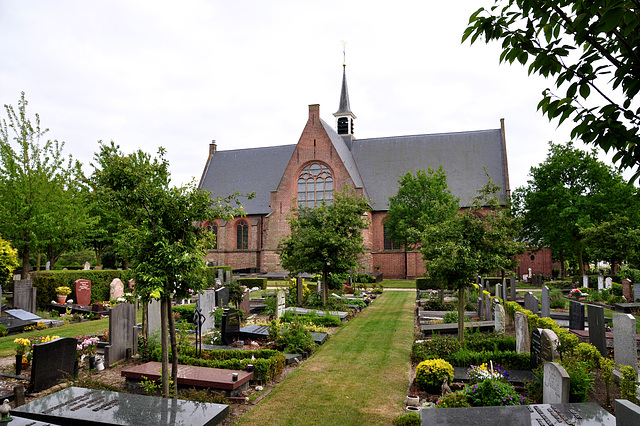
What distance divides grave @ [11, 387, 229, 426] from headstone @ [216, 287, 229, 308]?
28.7 feet

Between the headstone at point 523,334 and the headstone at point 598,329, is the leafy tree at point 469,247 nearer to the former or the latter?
the headstone at point 523,334

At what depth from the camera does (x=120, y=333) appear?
Result: 10039mm

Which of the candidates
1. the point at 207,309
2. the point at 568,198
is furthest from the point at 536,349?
the point at 568,198

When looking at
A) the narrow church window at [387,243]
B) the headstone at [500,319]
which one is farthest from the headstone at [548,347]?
the narrow church window at [387,243]

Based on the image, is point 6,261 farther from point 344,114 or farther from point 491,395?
point 344,114

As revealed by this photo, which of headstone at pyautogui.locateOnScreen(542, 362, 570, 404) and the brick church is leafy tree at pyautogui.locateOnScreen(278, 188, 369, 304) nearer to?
headstone at pyautogui.locateOnScreen(542, 362, 570, 404)

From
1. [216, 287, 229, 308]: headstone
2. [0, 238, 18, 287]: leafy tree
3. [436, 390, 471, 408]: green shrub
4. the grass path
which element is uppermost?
[0, 238, 18, 287]: leafy tree

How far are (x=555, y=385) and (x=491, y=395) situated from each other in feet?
3.05

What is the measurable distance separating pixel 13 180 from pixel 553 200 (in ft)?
119

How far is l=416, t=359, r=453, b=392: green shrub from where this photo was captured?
7723 millimetres

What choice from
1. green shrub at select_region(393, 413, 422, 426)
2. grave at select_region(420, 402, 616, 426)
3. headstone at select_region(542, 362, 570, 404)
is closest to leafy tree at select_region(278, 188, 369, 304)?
headstone at select_region(542, 362, 570, 404)

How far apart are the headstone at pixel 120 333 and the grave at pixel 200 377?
1914 millimetres

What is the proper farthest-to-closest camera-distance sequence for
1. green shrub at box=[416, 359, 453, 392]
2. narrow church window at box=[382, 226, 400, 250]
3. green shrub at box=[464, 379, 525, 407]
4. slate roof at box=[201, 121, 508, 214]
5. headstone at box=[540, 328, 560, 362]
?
1. slate roof at box=[201, 121, 508, 214]
2. narrow church window at box=[382, 226, 400, 250]
3. green shrub at box=[416, 359, 453, 392]
4. headstone at box=[540, 328, 560, 362]
5. green shrub at box=[464, 379, 525, 407]

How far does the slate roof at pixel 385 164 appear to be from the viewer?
3844cm
